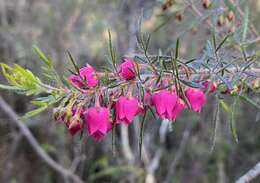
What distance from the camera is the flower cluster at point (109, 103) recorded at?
810 mm

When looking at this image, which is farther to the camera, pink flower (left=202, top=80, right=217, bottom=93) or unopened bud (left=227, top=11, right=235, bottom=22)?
unopened bud (left=227, top=11, right=235, bottom=22)

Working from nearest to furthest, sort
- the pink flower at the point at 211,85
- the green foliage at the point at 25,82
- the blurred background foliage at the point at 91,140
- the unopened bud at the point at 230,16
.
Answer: the green foliage at the point at 25,82 → the pink flower at the point at 211,85 → the unopened bud at the point at 230,16 → the blurred background foliage at the point at 91,140

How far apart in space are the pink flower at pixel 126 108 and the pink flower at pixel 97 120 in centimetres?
3

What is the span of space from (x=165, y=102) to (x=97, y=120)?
138 millimetres

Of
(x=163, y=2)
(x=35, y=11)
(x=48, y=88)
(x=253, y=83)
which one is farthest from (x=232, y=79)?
(x=35, y=11)

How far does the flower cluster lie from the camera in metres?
0.81

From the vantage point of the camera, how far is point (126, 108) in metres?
0.81

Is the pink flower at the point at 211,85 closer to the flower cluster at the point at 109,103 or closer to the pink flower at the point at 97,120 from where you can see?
the flower cluster at the point at 109,103

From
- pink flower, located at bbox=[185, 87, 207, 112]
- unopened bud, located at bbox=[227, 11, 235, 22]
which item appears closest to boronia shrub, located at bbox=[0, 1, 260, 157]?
pink flower, located at bbox=[185, 87, 207, 112]

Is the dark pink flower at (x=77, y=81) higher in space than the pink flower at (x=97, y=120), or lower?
higher

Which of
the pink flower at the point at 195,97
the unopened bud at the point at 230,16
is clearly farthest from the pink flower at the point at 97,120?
the unopened bud at the point at 230,16

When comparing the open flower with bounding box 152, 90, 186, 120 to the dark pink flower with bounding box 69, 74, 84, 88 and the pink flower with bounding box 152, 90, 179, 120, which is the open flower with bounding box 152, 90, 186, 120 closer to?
the pink flower with bounding box 152, 90, 179, 120

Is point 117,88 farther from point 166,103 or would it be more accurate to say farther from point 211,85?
point 211,85

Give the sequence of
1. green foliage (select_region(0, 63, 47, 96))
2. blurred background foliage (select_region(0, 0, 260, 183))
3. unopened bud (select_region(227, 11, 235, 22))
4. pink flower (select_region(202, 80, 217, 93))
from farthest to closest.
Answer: blurred background foliage (select_region(0, 0, 260, 183)) → unopened bud (select_region(227, 11, 235, 22)) → pink flower (select_region(202, 80, 217, 93)) → green foliage (select_region(0, 63, 47, 96))
